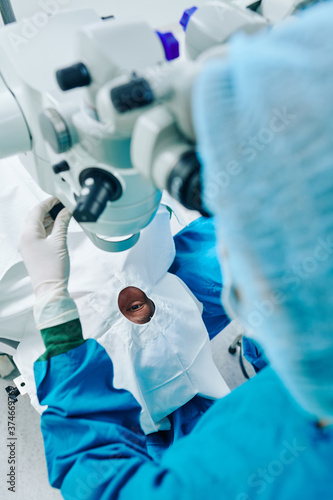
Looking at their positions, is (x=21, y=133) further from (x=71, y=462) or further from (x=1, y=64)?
(x=71, y=462)

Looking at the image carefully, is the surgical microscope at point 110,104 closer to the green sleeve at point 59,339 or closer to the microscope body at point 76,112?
the microscope body at point 76,112

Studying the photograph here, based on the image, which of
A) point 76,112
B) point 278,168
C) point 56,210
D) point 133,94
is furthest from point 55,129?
point 56,210

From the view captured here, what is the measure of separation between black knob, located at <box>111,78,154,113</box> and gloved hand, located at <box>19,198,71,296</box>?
507 mm

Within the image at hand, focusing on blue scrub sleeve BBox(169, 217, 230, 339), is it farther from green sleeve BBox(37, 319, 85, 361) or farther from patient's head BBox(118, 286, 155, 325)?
green sleeve BBox(37, 319, 85, 361)

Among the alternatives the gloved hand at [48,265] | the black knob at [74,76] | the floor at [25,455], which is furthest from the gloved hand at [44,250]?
the floor at [25,455]

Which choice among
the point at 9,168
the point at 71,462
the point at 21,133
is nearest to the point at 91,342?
the point at 71,462

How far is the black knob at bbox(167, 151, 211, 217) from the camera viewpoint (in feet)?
1.35

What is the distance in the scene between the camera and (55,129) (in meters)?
0.52

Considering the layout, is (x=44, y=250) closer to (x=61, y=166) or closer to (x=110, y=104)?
(x=61, y=166)

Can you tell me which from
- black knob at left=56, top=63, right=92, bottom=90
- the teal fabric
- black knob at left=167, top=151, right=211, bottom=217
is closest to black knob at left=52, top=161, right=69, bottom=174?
black knob at left=56, top=63, right=92, bottom=90

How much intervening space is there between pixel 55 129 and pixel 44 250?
1.34 ft

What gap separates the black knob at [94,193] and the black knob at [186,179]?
157 millimetres

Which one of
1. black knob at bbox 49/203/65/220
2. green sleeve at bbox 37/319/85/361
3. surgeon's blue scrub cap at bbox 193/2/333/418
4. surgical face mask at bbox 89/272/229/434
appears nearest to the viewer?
surgeon's blue scrub cap at bbox 193/2/333/418

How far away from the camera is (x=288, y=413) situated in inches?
22.4
